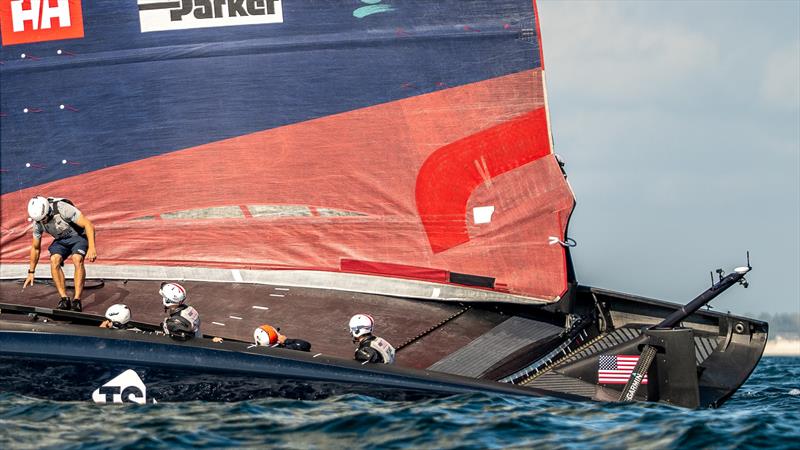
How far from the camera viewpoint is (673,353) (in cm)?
948

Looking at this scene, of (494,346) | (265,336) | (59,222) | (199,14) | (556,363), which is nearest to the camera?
(265,336)

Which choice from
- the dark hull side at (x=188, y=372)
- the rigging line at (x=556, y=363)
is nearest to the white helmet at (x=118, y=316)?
the dark hull side at (x=188, y=372)

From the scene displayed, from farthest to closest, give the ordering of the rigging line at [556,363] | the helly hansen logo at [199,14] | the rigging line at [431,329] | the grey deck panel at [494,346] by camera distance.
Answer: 1. the helly hansen logo at [199,14]
2. the rigging line at [431,329]
3. the grey deck panel at [494,346]
4. the rigging line at [556,363]

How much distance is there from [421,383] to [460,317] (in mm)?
2257

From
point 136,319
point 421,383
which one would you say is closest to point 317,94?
point 136,319

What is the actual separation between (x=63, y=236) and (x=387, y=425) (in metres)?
4.13

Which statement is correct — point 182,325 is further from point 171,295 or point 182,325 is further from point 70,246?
point 70,246

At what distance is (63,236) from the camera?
1066 cm

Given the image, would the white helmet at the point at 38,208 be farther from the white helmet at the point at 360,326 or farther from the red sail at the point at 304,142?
the white helmet at the point at 360,326

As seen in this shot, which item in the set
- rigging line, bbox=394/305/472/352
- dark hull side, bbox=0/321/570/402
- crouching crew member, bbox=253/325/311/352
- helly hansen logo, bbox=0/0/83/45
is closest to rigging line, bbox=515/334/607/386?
dark hull side, bbox=0/321/570/402

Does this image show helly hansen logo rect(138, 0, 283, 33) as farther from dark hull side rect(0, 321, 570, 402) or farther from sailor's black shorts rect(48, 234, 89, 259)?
dark hull side rect(0, 321, 570, 402)

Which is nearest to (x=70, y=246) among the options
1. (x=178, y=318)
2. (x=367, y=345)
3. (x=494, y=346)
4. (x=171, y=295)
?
(x=171, y=295)

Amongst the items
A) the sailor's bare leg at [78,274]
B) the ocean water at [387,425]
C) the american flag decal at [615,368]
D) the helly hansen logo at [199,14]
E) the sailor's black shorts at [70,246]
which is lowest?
the ocean water at [387,425]

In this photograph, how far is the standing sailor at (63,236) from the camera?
10.4 meters
